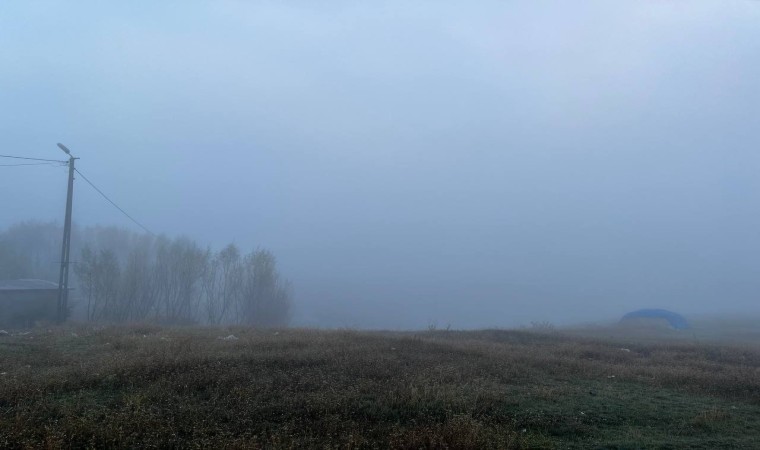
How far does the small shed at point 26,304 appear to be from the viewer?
3562 centimetres

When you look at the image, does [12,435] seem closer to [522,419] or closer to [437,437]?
[437,437]

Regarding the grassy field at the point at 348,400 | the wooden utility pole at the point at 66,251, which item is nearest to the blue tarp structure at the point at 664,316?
the grassy field at the point at 348,400

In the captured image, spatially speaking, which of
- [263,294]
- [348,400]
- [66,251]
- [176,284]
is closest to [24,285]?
[66,251]

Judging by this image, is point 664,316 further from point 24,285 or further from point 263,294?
point 24,285

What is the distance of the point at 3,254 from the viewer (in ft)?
189

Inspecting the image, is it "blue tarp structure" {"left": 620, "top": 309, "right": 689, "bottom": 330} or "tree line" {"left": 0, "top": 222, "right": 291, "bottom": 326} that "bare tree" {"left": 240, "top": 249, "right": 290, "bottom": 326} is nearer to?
"tree line" {"left": 0, "top": 222, "right": 291, "bottom": 326}

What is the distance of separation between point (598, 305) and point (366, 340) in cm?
9894

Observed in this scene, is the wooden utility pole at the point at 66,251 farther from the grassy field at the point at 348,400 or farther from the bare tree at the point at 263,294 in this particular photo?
the bare tree at the point at 263,294

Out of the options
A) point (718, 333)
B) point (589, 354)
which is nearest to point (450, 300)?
point (718, 333)

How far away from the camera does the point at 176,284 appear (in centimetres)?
5331

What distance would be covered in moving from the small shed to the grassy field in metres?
22.1

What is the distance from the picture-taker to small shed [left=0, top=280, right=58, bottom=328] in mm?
35625

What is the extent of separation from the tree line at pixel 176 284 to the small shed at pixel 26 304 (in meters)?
8.12

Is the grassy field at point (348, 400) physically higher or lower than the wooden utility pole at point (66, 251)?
lower
